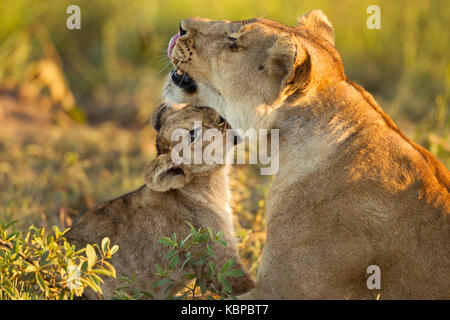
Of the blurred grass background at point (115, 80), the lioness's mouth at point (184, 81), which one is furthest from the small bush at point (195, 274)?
the blurred grass background at point (115, 80)

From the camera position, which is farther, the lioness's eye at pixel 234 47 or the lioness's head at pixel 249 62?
the lioness's eye at pixel 234 47

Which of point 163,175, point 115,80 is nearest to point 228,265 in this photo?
point 163,175

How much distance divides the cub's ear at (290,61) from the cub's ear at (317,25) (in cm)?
54

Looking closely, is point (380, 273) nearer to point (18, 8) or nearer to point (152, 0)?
point (18, 8)

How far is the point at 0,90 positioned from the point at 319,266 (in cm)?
552

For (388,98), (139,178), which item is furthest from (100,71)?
(388,98)

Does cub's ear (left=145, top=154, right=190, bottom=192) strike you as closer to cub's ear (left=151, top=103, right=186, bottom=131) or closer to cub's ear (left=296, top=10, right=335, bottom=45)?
cub's ear (left=151, top=103, right=186, bottom=131)

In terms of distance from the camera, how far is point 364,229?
2732 mm

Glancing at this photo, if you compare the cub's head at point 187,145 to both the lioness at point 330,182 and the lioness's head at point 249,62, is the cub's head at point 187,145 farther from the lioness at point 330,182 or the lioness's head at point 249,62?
the lioness at point 330,182

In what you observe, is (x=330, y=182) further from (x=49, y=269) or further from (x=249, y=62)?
(x=49, y=269)

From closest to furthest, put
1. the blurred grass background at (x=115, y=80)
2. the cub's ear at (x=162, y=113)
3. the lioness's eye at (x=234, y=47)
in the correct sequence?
1. the lioness's eye at (x=234, y=47)
2. the cub's ear at (x=162, y=113)
3. the blurred grass background at (x=115, y=80)

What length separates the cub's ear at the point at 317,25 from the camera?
3.32 m

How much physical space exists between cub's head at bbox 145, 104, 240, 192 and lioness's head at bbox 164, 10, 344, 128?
0.28 m

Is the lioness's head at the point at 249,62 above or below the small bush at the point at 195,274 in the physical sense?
above
